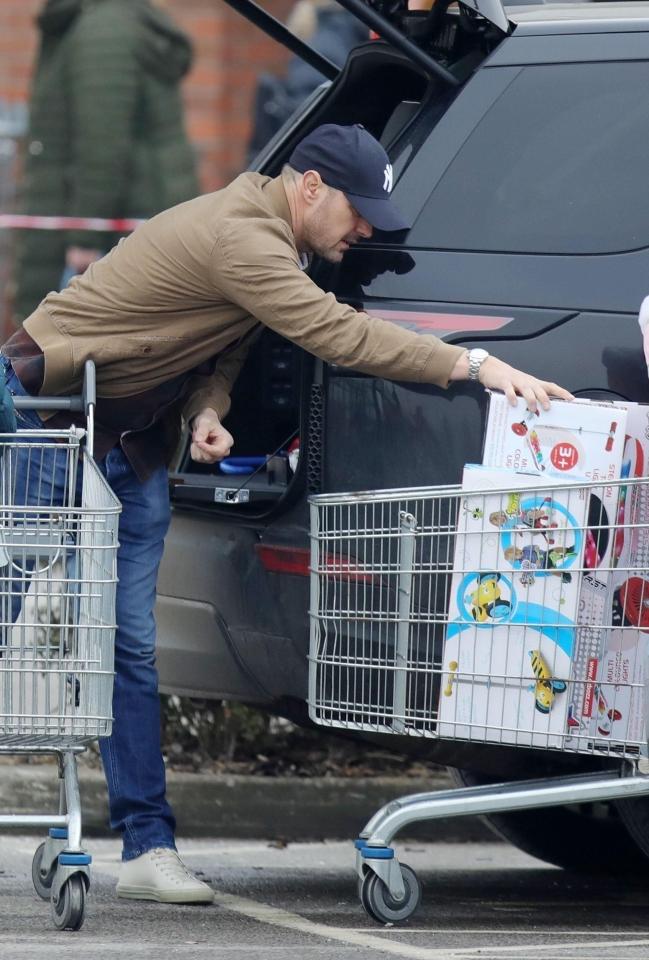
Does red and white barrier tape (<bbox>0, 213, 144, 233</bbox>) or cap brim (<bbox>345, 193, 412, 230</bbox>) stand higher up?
red and white barrier tape (<bbox>0, 213, 144, 233</bbox>)

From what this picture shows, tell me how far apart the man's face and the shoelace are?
1430 millimetres

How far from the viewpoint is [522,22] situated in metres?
4.43

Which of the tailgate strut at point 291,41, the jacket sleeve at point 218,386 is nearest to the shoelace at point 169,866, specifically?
the jacket sleeve at point 218,386

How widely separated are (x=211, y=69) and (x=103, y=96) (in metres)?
2.21

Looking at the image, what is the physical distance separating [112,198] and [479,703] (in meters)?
5.31

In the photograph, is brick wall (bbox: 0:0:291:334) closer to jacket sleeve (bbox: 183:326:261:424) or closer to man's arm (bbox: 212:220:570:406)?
jacket sleeve (bbox: 183:326:261:424)

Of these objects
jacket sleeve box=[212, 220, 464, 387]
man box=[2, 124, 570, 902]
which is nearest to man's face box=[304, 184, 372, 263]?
man box=[2, 124, 570, 902]

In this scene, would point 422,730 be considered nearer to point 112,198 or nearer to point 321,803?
point 321,803

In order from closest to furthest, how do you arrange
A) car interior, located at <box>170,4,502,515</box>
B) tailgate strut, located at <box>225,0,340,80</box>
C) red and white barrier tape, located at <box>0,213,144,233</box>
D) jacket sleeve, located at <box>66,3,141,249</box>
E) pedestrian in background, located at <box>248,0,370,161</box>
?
1. car interior, located at <box>170,4,502,515</box>
2. tailgate strut, located at <box>225,0,340,80</box>
3. jacket sleeve, located at <box>66,3,141,249</box>
4. red and white barrier tape, located at <box>0,213,144,233</box>
5. pedestrian in background, located at <box>248,0,370,161</box>

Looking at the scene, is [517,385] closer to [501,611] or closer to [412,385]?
[412,385]

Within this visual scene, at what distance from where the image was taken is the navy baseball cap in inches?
163

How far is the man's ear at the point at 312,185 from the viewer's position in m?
4.23

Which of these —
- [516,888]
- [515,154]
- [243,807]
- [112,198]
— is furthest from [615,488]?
[112,198]

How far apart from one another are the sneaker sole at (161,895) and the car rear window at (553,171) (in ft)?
5.13
